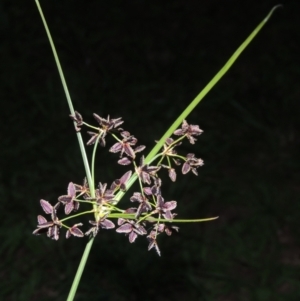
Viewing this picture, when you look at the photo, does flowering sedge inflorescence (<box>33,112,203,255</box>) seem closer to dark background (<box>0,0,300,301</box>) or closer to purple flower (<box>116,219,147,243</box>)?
purple flower (<box>116,219,147,243</box>)

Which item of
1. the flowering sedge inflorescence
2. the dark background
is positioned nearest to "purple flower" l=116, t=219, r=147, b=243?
the flowering sedge inflorescence

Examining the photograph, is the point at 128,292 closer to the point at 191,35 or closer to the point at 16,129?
the point at 16,129

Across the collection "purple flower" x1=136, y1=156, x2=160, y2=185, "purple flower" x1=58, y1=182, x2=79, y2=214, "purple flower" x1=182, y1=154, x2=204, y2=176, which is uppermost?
"purple flower" x1=182, y1=154, x2=204, y2=176

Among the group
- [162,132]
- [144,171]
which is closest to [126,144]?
[144,171]

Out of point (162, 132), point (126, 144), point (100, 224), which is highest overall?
point (162, 132)

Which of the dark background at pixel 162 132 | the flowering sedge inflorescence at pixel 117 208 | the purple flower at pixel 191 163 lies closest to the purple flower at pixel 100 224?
the flowering sedge inflorescence at pixel 117 208

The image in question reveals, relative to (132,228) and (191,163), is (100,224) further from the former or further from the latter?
(191,163)

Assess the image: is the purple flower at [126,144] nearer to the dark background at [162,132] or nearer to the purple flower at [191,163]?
the purple flower at [191,163]

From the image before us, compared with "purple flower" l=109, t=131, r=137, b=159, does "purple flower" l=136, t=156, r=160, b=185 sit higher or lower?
lower

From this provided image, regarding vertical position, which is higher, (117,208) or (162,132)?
(162,132)
